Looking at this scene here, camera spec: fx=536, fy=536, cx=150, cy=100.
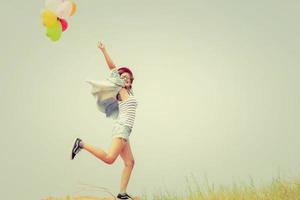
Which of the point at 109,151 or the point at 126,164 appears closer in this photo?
the point at 109,151

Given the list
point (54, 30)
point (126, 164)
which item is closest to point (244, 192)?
point (126, 164)

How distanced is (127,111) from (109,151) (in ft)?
1.17

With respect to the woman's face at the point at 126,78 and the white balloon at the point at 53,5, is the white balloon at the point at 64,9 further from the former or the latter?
the woman's face at the point at 126,78

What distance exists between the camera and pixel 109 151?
4215 mm

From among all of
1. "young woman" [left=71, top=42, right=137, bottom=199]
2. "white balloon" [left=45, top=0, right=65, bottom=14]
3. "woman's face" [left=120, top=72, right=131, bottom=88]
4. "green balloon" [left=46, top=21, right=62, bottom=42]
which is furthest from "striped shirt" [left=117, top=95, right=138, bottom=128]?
"white balloon" [left=45, top=0, right=65, bottom=14]

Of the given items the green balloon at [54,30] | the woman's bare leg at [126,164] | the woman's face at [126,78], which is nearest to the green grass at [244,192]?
the woman's bare leg at [126,164]

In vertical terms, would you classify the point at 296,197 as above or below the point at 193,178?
below

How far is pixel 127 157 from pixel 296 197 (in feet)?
4.59

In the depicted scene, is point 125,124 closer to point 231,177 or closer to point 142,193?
point 142,193

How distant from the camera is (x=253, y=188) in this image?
4.65 metres

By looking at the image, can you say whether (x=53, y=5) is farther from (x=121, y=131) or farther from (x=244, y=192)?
(x=244, y=192)

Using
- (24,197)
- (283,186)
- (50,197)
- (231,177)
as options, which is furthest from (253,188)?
(24,197)

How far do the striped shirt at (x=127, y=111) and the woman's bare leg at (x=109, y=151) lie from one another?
15cm

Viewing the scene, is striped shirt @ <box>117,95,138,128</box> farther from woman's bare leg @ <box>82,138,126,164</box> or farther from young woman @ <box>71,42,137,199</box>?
woman's bare leg @ <box>82,138,126,164</box>
